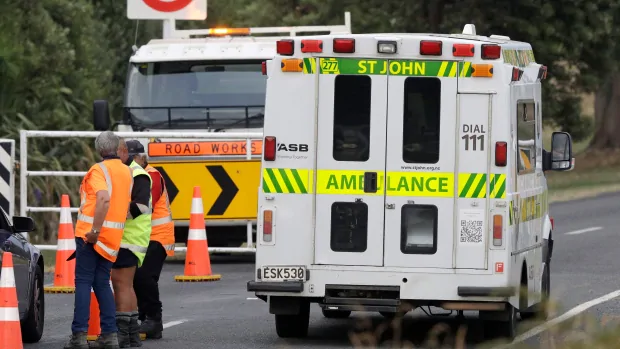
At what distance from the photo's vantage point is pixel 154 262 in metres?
12.2

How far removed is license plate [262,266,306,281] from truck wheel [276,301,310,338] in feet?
1.93

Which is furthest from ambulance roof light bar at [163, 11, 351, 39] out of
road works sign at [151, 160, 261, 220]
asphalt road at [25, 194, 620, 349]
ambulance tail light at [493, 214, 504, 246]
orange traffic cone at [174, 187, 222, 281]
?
ambulance tail light at [493, 214, 504, 246]

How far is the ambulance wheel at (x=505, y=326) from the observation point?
1158 centimetres

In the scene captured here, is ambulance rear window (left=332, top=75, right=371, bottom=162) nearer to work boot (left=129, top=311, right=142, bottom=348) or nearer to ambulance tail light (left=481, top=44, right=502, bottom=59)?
ambulance tail light (left=481, top=44, right=502, bottom=59)

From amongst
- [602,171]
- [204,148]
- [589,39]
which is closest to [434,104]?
[204,148]

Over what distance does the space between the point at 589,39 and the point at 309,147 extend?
982 inches

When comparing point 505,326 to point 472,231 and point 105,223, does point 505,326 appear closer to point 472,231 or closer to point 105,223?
point 472,231

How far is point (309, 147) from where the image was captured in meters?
11.6

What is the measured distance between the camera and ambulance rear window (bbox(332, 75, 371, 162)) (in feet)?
37.9

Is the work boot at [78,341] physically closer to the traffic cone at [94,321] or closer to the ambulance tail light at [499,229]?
the traffic cone at [94,321]

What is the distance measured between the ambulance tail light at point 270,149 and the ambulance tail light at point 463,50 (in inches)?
59.9

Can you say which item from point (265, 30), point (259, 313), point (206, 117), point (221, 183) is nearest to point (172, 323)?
point (259, 313)

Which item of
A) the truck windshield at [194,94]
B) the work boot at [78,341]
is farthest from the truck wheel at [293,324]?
the truck windshield at [194,94]

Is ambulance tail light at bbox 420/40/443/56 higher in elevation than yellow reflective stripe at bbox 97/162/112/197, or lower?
higher
